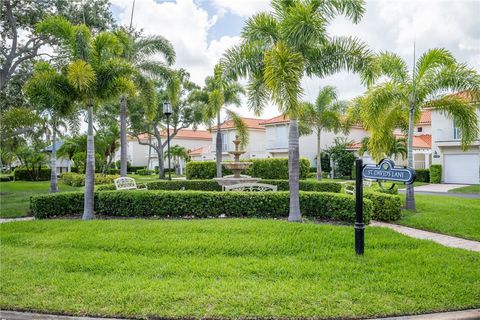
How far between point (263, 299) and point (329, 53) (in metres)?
7.88

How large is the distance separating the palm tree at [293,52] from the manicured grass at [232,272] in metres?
2.82

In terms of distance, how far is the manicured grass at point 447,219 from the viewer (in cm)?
954

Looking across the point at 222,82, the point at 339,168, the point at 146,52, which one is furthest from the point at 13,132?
the point at 339,168

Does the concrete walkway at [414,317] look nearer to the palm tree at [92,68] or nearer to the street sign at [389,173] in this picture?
the street sign at [389,173]

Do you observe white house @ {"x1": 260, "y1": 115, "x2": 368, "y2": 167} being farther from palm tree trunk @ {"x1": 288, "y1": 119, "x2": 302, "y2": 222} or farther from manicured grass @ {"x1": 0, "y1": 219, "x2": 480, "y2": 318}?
manicured grass @ {"x1": 0, "y1": 219, "x2": 480, "y2": 318}

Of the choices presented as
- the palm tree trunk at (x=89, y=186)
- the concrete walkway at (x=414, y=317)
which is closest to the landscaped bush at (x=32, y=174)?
the palm tree trunk at (x=89, y=186)

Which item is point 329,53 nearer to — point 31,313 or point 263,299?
point 263,299

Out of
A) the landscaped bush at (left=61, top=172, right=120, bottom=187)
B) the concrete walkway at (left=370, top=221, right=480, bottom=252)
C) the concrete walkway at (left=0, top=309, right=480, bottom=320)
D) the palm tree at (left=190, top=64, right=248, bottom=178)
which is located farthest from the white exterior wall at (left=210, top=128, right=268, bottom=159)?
the concrete walkway at (left=0, top=309, right=480, bottom=320)

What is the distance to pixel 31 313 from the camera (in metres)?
4.75

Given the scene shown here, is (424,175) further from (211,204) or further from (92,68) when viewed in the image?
(92,68)

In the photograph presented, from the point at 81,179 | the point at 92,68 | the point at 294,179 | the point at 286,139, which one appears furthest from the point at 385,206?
the point at 286,139

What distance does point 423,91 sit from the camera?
505 inches

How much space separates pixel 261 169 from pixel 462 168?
1405 cm

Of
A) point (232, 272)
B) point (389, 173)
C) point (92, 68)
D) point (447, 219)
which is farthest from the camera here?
point (92, 68)
